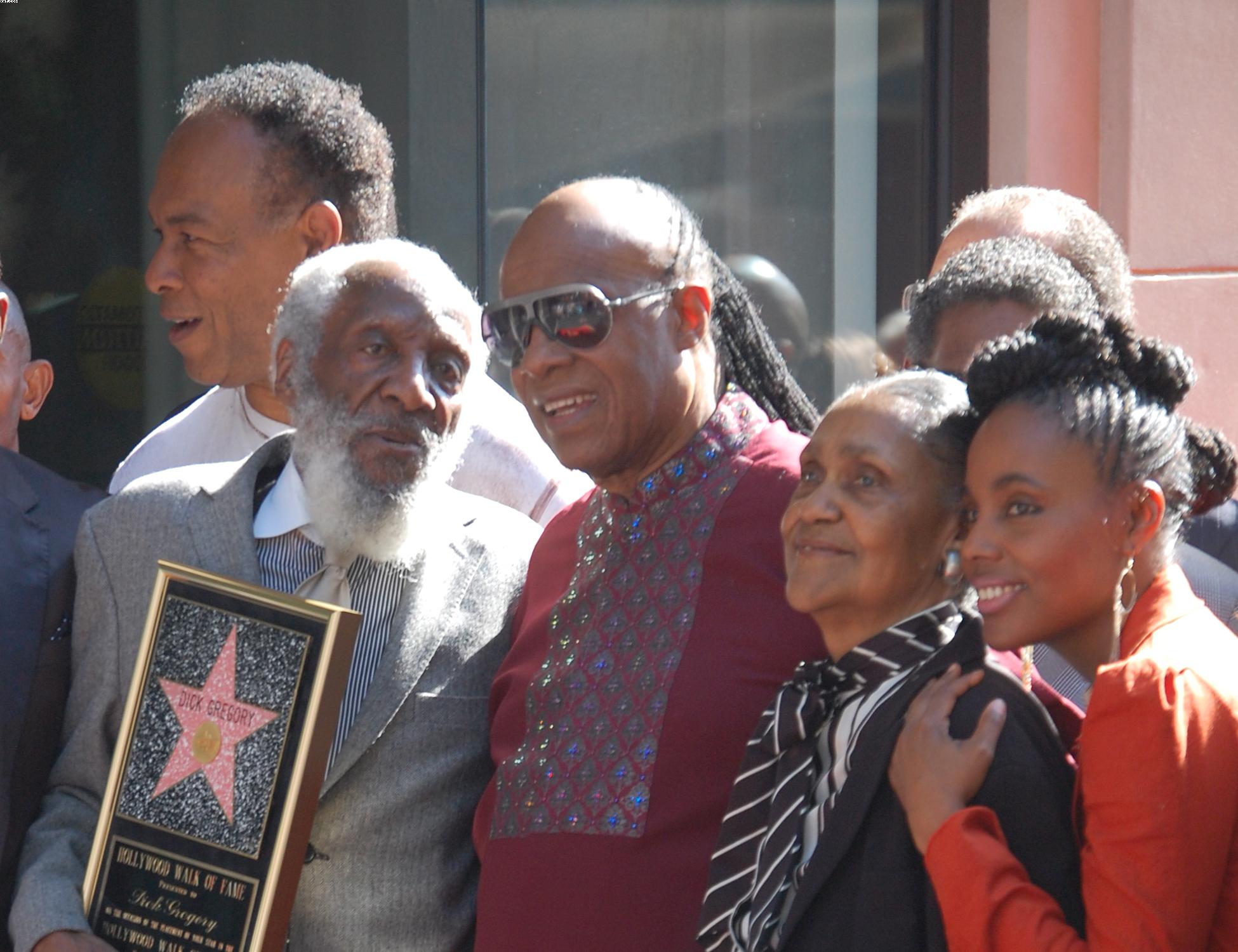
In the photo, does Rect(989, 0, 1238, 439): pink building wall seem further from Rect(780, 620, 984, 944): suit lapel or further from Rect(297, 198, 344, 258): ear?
Rect(780, 620, 984, 944): suit lapel

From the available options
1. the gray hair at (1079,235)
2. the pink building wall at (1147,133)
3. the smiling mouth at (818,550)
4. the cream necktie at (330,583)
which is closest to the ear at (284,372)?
the cream necktie at (330,583)

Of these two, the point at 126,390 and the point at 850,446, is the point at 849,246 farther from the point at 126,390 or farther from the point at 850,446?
the point at 850,446

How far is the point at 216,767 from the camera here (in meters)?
2.55

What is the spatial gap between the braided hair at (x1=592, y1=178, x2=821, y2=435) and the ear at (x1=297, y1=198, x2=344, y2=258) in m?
1.12

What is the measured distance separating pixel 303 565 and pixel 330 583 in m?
0.06

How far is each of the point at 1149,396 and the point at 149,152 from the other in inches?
173

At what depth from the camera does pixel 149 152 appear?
224 inches

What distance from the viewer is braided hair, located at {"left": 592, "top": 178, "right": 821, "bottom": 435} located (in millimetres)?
2787

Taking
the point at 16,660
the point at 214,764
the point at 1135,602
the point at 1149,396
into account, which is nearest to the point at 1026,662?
the point at 1135,602

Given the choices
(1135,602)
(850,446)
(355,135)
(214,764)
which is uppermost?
(355,135)

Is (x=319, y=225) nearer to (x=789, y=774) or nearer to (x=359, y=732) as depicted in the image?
(x=359, y=732)

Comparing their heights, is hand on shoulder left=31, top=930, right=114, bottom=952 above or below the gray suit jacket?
below

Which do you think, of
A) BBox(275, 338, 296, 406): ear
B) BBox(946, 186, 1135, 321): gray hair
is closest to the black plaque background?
BBox(275, 338, 296, 406): ear

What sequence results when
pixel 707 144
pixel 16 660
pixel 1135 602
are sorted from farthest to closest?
pixel 707 144
pixel 16 660
pixel 1135 602
